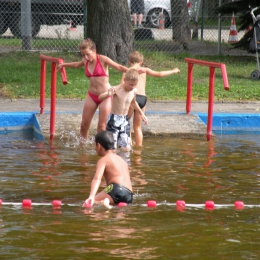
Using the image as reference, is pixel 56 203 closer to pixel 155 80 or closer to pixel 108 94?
pixel 108 94

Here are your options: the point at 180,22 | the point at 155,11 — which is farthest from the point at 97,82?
the point at 155,11

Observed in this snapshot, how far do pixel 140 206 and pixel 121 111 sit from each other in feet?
9.38

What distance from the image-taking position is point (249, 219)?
6750mm

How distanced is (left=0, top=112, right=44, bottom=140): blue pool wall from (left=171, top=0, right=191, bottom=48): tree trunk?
10.7 metres

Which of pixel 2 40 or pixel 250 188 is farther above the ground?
pixel 2 40

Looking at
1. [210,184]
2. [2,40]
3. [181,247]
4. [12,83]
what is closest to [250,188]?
[210,184]

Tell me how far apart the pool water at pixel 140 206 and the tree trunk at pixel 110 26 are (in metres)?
6.04

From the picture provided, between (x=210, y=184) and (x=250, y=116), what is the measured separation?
14.7 ft

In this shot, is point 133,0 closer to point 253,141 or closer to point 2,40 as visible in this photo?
point 2,40

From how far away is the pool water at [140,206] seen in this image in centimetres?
582

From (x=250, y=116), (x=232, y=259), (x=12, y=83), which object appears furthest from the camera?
(x=12, y=83)

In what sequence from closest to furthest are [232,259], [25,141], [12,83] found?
[232,259] < [25,141] < [12,83]

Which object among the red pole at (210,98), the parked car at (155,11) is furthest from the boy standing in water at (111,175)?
the parked car at (155,11)

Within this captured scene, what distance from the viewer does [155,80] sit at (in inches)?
641
